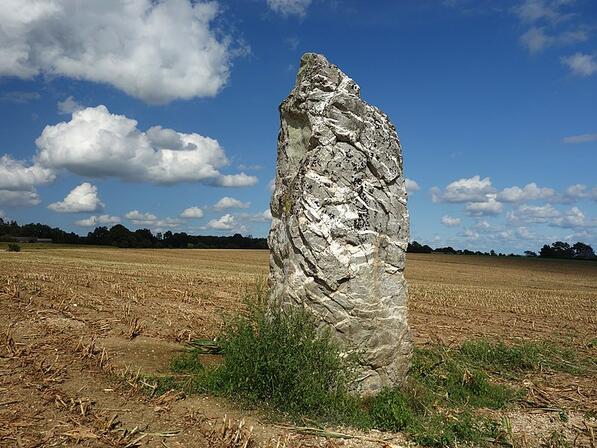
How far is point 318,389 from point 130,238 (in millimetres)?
77188

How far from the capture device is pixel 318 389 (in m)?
7.57

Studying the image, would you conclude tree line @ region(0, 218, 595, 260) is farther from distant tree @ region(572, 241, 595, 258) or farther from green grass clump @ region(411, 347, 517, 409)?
green grass clump @ region(411, 347, 517, 409)

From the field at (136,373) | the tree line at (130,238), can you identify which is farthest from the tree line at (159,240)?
the field at (136,373)

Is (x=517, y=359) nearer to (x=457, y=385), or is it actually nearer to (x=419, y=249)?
(x=457, y=385)

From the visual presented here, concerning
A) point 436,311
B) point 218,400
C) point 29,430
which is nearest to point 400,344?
point 218,400

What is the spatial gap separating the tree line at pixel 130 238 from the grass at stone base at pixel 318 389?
240 ft

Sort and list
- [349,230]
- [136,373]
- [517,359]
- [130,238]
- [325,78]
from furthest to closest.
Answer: [130,238] → [517,359] → [325,78] → [136,373] → [349,230]

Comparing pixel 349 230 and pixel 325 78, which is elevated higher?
pixel 325 78

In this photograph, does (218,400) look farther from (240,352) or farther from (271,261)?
(271,261)

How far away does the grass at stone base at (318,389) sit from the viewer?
7371 mm

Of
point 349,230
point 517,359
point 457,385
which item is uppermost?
point 349,230

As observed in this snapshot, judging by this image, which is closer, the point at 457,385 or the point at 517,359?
the point at 457,385

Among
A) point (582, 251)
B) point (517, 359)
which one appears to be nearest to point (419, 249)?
point (582, 251)

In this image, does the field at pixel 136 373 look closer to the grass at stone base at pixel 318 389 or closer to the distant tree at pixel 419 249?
the grass at stone base at pixel 318 389
